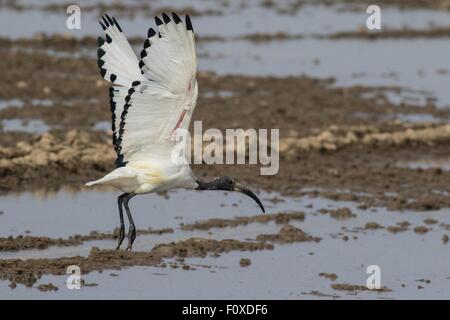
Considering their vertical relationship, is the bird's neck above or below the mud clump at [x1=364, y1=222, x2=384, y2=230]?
above

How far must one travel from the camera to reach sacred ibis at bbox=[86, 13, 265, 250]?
9.61 meters

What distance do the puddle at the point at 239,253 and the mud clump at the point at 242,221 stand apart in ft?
0.37

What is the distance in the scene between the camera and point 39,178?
1499cm

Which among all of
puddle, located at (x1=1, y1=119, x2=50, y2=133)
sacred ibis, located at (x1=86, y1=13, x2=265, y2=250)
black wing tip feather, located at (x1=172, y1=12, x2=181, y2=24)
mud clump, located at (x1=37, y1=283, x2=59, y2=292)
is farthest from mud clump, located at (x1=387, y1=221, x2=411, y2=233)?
puddle, located at (x1=1, y1=119, x2=50, y2=133)

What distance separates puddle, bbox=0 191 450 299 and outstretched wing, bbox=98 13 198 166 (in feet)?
3.92

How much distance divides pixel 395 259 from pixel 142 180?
8.98ft

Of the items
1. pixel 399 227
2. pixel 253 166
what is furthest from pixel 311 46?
pixel 399 227

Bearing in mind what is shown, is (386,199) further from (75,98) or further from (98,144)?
(75,98)

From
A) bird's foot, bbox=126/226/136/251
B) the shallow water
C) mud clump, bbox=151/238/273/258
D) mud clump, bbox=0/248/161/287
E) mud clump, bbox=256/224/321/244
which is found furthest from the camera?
the shallow water

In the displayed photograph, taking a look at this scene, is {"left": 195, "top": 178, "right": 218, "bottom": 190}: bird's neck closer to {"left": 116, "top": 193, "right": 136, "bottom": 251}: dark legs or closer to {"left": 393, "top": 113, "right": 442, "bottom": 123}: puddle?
{"left": 116, "top": 193, "right": 136, "bottom": 251}: dark legs

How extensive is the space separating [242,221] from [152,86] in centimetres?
391

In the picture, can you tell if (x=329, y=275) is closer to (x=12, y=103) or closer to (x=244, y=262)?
(x=244, y=262)

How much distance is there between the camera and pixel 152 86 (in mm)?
9867
